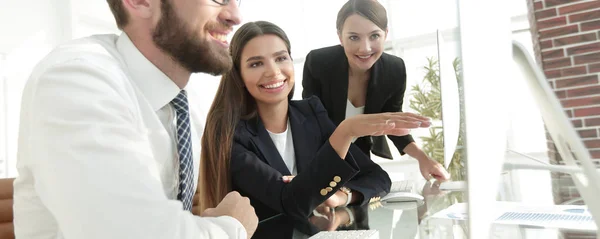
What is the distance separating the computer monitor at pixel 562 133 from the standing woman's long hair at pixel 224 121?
0.88m

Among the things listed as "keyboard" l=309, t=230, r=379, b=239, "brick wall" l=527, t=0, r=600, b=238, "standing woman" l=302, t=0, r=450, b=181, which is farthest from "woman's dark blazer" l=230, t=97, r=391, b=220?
"brick wall" l=527, t=0, r=600, b=238

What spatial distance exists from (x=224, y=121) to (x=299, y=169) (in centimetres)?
25

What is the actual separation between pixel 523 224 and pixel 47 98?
0.49 m

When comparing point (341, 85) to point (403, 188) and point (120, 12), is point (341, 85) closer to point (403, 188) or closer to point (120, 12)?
point (403, 188)

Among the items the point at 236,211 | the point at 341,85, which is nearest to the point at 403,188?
the point at 341,85

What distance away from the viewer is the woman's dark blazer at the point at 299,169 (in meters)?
0.87

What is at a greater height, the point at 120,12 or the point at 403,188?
the point at 120,12

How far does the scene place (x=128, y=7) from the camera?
669 millimetres

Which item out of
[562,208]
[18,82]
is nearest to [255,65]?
[562,208]

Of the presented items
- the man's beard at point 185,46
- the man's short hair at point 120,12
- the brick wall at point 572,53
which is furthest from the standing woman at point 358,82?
the brick wall at point 572,53

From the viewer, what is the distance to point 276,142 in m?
1.19

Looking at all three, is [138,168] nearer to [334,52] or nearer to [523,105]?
[523,105]

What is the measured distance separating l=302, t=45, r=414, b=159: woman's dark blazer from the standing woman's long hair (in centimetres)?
15

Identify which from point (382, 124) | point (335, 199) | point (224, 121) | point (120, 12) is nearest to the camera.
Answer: point (120, 12)
